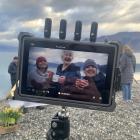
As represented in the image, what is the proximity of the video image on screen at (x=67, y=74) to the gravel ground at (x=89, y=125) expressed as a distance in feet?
16.7

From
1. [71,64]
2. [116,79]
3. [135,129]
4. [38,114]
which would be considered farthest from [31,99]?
[38,114]

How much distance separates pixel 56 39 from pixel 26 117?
24.0ft

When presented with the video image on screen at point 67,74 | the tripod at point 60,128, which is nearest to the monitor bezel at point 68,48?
the video image on screen at point 67,74

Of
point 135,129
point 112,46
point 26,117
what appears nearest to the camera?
point 112,46

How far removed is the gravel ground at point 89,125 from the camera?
1063 cm

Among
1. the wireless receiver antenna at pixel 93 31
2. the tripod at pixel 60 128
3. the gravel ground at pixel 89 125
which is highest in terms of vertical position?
the wireless receiver antenna at pixel 93 31

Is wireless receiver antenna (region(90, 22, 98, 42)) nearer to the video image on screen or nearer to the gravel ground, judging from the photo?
the video image on screen

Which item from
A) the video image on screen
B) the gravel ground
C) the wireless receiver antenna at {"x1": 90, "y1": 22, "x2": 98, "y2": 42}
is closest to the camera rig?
the wireless receiver antenna at {"x1": 90, "y1": 22, "x2": 98, "y2": 42}

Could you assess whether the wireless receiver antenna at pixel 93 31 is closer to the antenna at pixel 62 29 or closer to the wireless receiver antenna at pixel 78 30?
the wireless receiver antenna at pixel 78 30

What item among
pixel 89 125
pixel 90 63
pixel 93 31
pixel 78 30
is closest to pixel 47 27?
pixel 78 30

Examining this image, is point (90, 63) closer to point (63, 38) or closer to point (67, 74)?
point (67, 74)

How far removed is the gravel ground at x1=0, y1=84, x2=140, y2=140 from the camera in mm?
10633

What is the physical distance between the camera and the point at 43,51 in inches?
213

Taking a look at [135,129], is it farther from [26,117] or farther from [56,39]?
[56,39]
